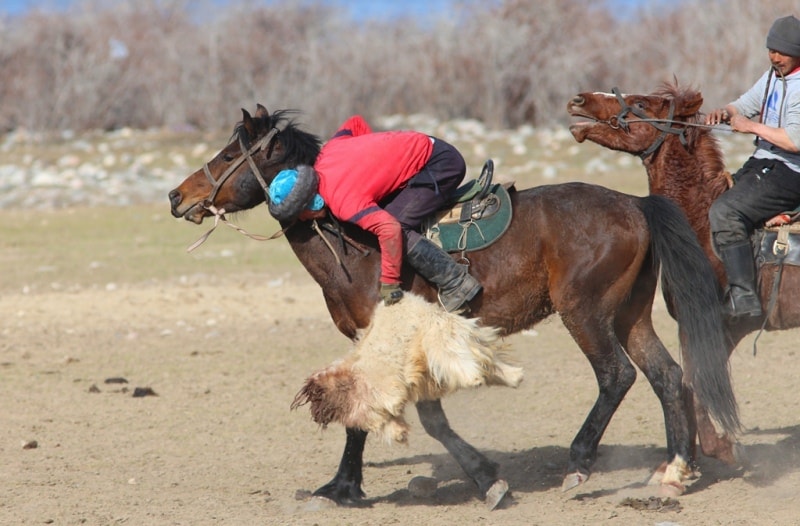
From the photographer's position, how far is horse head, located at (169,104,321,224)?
5.70 meters

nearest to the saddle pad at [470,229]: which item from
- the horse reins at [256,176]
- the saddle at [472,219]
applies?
the saddle at [472,219]

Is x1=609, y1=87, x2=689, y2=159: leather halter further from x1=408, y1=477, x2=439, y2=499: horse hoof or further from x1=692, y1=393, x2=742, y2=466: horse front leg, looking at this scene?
x1=408, y1=477, x2=439, y2=499: horse hoof

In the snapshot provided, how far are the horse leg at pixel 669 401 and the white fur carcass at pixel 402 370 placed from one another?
0.85 metres

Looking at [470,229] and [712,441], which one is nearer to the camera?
[470,229]

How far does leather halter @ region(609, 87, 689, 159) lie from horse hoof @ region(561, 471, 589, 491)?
184 centimetres

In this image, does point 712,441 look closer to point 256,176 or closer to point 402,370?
point 402,370

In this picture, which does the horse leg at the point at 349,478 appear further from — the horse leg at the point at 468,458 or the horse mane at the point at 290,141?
the horse mane at the point at 290,141

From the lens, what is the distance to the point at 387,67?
25.0 metres

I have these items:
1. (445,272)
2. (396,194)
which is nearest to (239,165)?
(396,194)

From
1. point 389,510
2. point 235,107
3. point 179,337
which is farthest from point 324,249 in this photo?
point 235,107

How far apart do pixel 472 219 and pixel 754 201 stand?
59.0 inches

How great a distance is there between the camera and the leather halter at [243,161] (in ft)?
18.6

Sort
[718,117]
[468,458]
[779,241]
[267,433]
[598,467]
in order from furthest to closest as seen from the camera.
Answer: [267,433] < [598,467] < [718,117] < [779,241] < [468,458]

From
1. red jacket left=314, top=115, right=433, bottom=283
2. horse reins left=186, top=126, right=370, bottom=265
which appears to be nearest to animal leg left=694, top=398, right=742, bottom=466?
red jacket left=314, top=115, right=433, bottom=283
